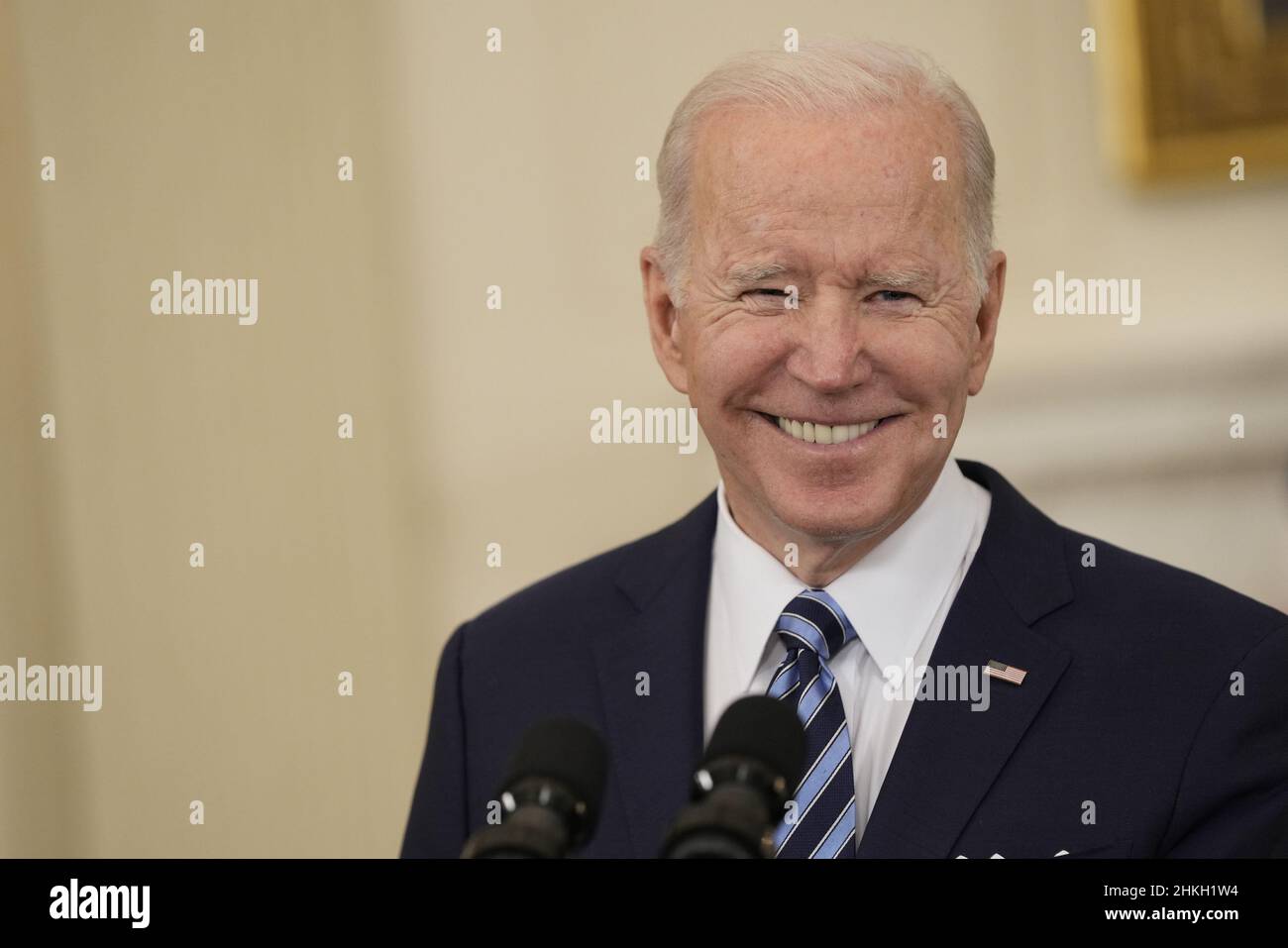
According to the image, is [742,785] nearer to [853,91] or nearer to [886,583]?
[886,583]

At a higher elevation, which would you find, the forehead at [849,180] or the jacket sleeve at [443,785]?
the forehead at [849,180]

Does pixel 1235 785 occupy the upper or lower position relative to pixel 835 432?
lower

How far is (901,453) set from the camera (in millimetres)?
1600

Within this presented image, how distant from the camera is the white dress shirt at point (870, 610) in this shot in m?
1.58

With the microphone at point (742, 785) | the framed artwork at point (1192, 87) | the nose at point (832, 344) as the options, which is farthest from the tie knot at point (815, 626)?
the framed artwork at point (1192, 87)

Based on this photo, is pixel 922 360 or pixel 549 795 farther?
pixel 922 360

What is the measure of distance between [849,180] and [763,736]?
78 centimetres

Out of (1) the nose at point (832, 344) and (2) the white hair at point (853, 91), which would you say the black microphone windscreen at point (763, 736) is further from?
(2) the white hair at point (853, 91)

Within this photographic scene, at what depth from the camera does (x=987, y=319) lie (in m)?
1.66

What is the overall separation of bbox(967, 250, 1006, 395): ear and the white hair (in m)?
0.02

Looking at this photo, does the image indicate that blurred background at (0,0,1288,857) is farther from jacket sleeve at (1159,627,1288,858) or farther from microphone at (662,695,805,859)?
microphone at (662,695,805,859)

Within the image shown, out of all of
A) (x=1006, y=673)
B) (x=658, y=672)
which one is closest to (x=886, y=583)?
(x=1006, y=673)
